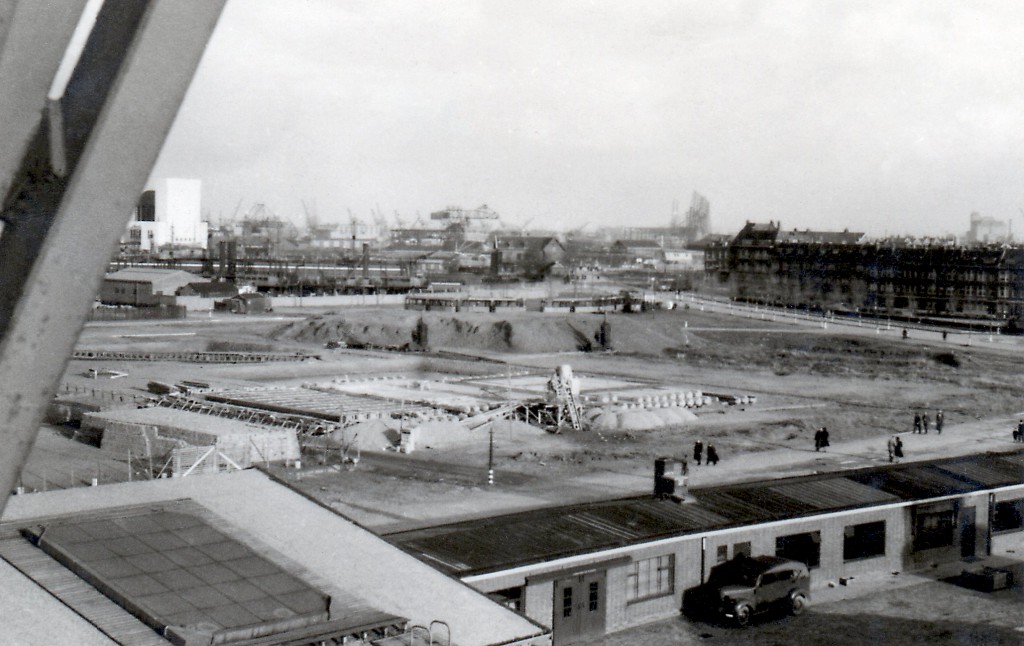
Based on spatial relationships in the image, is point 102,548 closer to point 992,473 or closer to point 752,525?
point 752,525

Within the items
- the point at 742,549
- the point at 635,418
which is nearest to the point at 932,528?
the point at 742,549

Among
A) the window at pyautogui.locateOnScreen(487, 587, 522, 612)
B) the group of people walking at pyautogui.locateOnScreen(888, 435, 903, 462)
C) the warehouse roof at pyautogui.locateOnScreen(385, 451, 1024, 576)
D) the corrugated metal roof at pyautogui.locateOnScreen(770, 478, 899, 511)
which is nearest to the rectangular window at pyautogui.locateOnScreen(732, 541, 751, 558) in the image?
the warehouse roof at pyautogui.locateOnScreen(385, 451, 1024, 576)

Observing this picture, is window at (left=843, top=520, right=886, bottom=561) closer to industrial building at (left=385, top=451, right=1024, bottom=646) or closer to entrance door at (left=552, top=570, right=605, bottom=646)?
industrial building at (left=385, top=451, right=1024, bottom=646)

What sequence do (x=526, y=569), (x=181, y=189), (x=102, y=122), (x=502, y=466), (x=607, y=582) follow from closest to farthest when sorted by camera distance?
(x=102, y=122) → (x=526, y=569) → (x=607, y=582) → (x=502, y=466) → (x=181, y=189)

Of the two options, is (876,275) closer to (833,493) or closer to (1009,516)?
(1009,516)

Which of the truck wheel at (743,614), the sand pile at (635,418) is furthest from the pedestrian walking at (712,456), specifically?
the truck wheel at (743,614)

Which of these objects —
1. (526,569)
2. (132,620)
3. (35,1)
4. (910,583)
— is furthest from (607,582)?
(35,1)

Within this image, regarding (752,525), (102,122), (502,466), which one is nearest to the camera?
(102,122)
